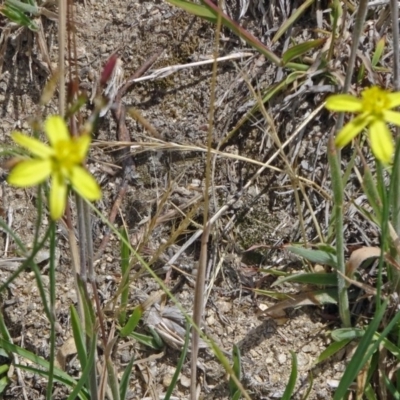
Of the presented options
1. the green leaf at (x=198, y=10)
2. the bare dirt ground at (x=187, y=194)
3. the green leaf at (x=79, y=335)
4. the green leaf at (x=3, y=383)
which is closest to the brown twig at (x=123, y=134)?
the bare dirt ground at (x=187, y=194)

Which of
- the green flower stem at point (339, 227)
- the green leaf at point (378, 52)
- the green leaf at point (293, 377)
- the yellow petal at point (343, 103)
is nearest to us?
the yellow petal at point (343, 103)

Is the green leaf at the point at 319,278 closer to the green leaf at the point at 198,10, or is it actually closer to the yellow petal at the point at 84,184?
the green leaf at the point at 198,10

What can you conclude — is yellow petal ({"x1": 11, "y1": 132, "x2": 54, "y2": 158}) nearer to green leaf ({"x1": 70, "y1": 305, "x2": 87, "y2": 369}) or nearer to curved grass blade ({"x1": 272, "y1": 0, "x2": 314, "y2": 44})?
green leaf ({"x1": 70, "y1": 305, "x2": 87, "y2": 369})

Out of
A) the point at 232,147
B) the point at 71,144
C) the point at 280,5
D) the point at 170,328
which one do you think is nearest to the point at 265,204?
the point at 232,147

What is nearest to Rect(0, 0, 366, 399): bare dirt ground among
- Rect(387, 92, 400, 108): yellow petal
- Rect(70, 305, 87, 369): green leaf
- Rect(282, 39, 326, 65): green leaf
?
Rect(282, 39, 326, 65): green leaf

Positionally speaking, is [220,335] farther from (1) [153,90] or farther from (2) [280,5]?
(2) [280,5]

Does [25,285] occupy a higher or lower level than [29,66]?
lower
